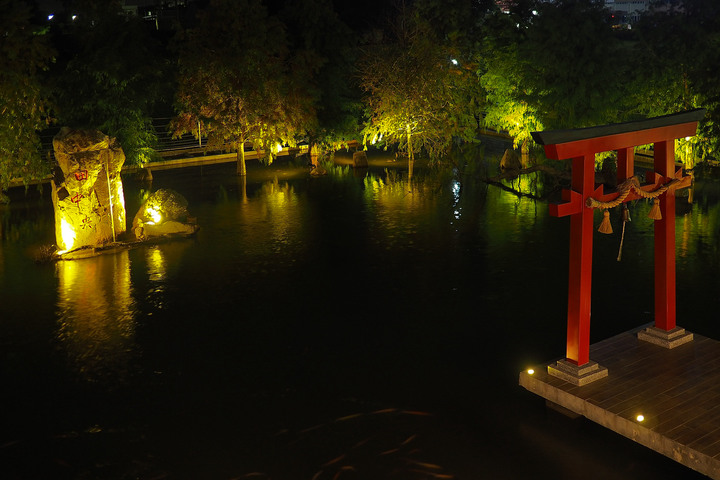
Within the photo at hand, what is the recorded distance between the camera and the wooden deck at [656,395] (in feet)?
29.5

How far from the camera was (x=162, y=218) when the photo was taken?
22.0m

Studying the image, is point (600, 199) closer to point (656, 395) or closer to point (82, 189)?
point (656, 395)

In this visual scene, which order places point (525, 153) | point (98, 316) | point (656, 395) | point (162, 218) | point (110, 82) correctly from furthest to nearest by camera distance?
point (525, 153)
point (110, 82)
point (162, 218)
point (98, 316)
point (656, 395)

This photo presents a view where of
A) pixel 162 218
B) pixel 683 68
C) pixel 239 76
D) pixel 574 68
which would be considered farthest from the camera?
pixel 239 76

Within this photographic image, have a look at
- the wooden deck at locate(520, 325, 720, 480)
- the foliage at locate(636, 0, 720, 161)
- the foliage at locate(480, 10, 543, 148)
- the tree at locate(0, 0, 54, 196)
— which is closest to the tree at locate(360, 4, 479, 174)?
the foliage at locate(480, 10, 543, 148)

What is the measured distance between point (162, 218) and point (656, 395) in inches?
626

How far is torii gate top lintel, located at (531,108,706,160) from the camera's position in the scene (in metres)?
Answer: 9.73

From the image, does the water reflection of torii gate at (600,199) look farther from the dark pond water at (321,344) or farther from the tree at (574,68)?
the tree at (574,68)

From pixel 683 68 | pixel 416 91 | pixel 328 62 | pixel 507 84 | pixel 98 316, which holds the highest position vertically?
pixel 328 62

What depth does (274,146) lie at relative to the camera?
3266 cm

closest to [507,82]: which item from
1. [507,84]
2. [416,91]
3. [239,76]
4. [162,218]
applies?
[507,84]

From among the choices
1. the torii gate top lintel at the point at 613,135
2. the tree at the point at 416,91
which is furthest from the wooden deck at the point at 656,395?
the tree at the point at 416,91

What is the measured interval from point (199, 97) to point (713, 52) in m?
19.8

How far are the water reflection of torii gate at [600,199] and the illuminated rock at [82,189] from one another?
13.6 meters
